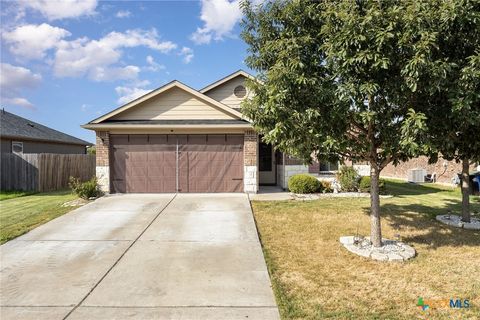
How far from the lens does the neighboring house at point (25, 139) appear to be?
1919cm

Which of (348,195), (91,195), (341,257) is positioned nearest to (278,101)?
(341,257)

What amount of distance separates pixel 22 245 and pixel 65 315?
152 inches

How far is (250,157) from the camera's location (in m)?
13.4

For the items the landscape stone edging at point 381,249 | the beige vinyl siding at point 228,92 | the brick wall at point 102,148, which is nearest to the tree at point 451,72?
the landscape stone edging at point 381,249

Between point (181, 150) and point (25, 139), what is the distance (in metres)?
13.4

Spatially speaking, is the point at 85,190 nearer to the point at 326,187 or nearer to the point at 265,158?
the point at 265,158

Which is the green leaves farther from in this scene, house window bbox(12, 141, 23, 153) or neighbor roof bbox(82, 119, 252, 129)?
house window bbox(12, 141, 23, 153)

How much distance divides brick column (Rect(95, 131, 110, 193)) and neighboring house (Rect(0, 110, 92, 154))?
9.25 metres

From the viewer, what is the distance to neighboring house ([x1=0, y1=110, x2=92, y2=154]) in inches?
755

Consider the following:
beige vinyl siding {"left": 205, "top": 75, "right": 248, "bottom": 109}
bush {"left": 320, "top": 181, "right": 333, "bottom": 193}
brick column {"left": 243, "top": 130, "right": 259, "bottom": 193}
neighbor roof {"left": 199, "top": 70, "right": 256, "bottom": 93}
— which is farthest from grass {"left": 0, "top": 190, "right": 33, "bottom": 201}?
bush {"left": 320, "top": 181, "right": 333, "bottom": 193}

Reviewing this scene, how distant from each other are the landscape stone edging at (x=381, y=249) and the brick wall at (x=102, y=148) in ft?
33.8

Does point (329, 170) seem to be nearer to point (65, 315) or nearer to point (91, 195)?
point (91, 195)

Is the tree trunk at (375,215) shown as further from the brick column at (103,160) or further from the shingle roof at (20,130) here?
the shingle roof at (20,130)

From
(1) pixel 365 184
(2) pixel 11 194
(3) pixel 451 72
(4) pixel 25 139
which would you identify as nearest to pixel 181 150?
(1) pixel 365 184
